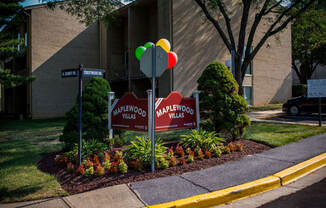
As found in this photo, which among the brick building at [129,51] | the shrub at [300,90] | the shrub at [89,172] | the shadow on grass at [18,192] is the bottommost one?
the shadow on grass at [18,192]

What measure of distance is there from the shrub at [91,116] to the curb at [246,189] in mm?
3510

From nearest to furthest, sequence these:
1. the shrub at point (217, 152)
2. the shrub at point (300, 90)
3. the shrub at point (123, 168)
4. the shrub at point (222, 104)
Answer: the shrub at point (123, 168) < the shrub at point (217, 152) < the shrub at point (222, 104) < the shrub at point (300, 90)

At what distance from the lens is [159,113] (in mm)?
6719

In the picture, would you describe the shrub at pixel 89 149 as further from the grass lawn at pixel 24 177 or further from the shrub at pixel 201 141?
the shrub at pixel 201 141

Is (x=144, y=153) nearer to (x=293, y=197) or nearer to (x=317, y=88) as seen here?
(x=293, y=197)

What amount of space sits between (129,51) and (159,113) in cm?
1315

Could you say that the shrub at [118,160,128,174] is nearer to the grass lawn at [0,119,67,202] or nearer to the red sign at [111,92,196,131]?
the grass lawn at [0,119,67,202]

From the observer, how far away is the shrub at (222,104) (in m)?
7.53

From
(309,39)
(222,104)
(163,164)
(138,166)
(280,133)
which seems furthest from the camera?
(309,39)

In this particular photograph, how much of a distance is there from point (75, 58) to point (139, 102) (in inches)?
587

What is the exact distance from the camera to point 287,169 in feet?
17.4

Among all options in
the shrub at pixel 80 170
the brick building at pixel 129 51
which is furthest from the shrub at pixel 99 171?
the brick building at pixel 129 51

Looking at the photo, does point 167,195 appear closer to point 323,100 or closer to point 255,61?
point 323,100

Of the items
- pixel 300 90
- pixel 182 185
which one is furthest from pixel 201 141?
pixel 300 90
